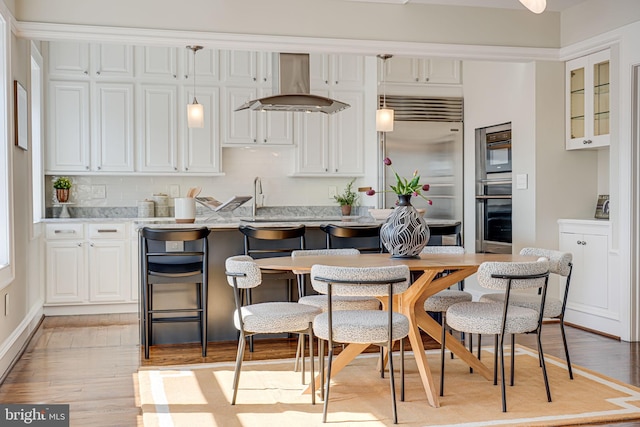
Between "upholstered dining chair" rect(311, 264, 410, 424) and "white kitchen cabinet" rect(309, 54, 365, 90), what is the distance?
4538 millimetres

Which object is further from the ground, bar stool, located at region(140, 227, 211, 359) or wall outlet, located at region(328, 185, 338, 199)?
wall outlet, located at region(328, 185, 338, 199)

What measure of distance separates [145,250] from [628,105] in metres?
3.74

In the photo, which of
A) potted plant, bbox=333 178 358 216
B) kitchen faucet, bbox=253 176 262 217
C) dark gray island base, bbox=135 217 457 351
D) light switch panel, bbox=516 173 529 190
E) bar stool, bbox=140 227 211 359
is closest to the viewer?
bar stool, bbox=140 227 211 359

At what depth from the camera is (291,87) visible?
5652 mm

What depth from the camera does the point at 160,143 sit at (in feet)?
23.2

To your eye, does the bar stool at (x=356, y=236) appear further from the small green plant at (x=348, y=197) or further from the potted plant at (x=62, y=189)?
the potted plant at (x=62, y=189)

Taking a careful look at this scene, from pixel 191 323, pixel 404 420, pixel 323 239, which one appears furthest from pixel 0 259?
pixel 404 420

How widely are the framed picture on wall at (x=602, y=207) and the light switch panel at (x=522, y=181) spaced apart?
2.02 feet

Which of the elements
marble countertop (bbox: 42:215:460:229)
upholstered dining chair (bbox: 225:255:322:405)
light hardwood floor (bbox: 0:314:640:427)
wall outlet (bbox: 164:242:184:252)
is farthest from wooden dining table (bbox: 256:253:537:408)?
wall outlet (bbox: 164:242:184:252)

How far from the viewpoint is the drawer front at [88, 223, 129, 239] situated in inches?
257

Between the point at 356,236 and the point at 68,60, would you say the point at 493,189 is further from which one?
the point at 68,60

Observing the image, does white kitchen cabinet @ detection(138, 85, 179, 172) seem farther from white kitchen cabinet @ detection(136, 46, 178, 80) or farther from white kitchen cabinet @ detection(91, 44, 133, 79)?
white kitchen cabinet @ detection(91, 44, 133, 79)

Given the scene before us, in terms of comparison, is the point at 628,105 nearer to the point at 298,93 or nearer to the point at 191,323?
the point at 298,93

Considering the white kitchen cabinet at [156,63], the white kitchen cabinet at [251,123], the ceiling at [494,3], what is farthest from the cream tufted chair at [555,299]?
the white kitchen cabinet at [156,63]
